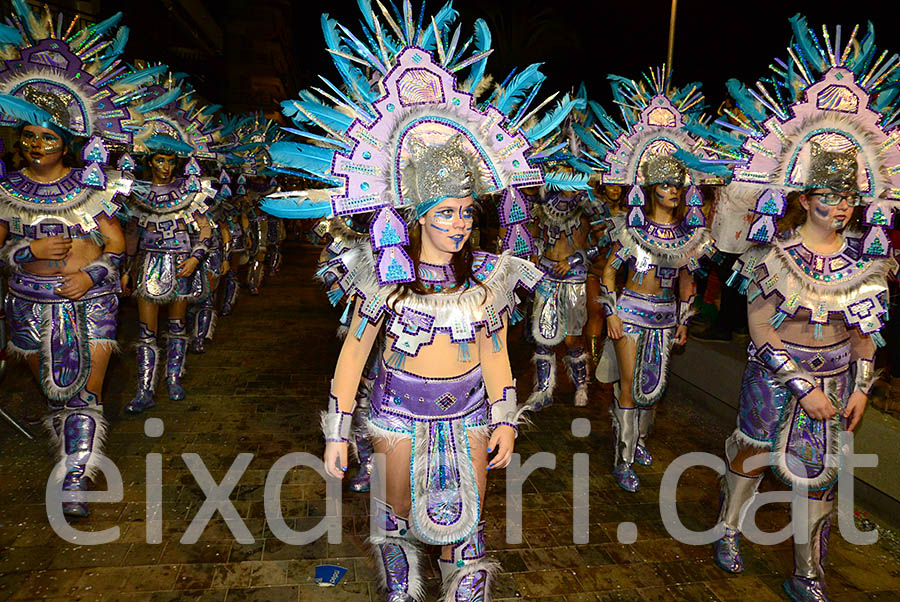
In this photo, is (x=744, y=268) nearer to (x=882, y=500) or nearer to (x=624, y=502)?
(x=624, y=502)

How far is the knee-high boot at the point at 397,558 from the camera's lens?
281 cm

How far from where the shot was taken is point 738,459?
3.61 meters

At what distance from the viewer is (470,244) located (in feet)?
9.36

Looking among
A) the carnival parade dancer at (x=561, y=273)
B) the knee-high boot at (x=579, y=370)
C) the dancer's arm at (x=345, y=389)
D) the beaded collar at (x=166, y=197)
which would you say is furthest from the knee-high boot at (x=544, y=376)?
the beaded collar at (x=166, y=197)

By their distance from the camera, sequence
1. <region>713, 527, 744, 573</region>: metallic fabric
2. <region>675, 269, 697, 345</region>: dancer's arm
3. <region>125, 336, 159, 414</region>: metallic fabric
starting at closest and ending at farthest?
<region>713, 527, 744, 573</region>: metallic fabric, <region>675, 269, 697, 345</region>: dancer's arm, <region>125, 336, 159, 414</region>: metallic fabric

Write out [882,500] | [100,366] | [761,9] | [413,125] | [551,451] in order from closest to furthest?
[413,125] < [100,366] < [882,500] < [551,451] < [761,9]

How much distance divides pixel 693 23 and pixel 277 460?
8.65 metres

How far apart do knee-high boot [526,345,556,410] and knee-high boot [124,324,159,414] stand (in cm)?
371

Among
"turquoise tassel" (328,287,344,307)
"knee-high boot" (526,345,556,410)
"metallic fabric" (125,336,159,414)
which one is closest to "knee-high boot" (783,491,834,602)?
"turquoise tassel" (328,287,344,307)

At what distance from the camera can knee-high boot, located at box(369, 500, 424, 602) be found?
2812 mm

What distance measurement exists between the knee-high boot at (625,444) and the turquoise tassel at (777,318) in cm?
146

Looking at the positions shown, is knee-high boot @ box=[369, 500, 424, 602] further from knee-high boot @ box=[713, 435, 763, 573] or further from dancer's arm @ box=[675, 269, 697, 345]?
dancer's arm @ box=[675, 269, 697, 345]

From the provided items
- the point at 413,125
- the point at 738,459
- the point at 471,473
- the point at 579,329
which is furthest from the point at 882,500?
the point at 413,125

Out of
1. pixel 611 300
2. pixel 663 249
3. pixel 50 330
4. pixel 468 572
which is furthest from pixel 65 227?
pixel 663 249
